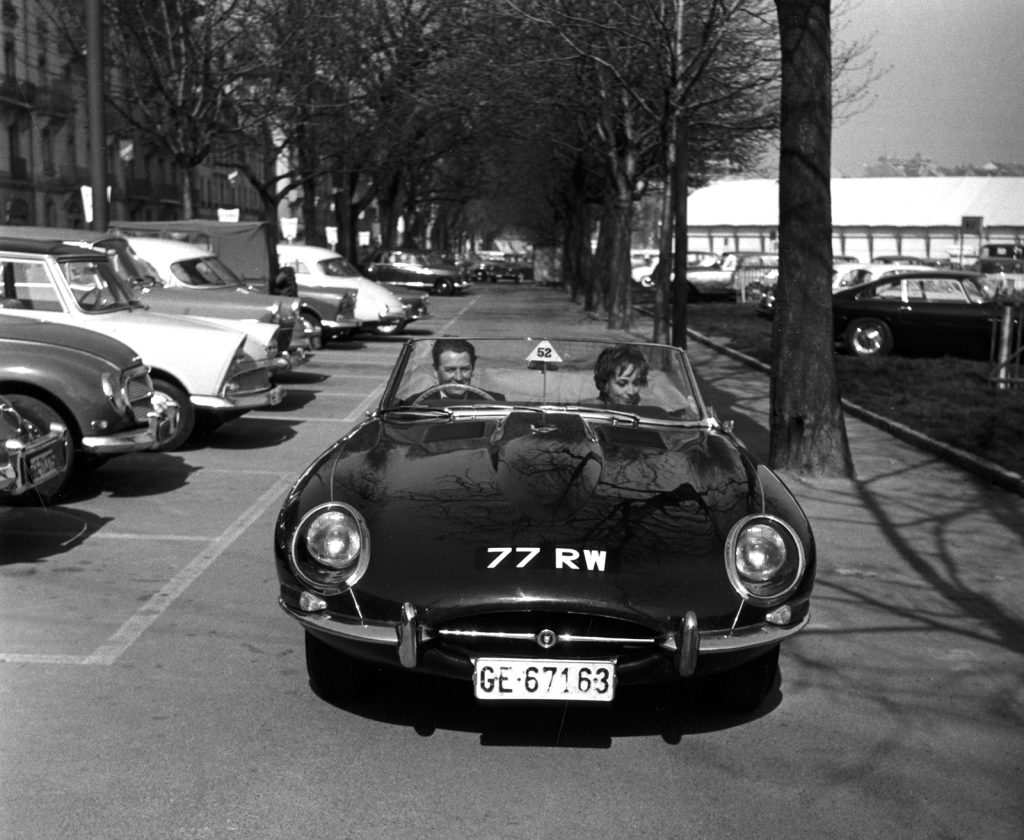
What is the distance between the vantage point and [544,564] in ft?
14.9

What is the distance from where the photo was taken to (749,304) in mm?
44094

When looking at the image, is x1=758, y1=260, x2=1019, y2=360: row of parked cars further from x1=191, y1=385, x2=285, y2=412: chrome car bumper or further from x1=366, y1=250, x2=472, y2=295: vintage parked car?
x1=366, y1=250, x2=472, y2=295: vintage parked car

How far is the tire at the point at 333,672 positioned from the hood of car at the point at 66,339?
16.2ft

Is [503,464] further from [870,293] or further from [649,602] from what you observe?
[870,293]

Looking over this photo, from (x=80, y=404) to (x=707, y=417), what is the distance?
467 cm

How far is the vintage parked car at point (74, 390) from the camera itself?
9109 millimetres

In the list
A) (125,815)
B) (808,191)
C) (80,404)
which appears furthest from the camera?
(808,191)

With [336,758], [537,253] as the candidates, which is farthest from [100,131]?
[537,253]

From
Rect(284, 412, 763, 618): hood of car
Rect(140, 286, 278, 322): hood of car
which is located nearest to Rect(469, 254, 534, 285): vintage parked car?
Rect(140, 286, 278, 322): hood of car

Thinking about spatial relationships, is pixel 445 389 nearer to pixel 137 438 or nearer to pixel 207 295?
pixel 137 438

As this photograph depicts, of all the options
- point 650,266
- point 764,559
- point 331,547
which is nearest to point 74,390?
point 331,547

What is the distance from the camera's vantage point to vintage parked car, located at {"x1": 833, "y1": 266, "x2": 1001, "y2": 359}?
74.5 ft

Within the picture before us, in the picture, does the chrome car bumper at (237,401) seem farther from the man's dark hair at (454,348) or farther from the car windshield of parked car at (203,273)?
the man's dark hair at (454,348)

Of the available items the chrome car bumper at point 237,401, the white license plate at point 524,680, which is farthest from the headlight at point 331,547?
the chrome car bumper at point 237,401
